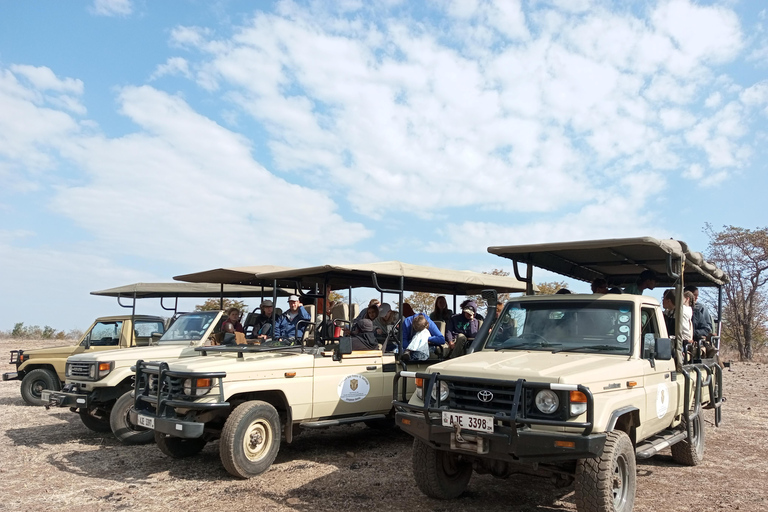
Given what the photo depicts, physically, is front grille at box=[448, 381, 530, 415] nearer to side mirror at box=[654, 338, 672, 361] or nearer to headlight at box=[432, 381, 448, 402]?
headlight at box=[432, 381, 448, 402]

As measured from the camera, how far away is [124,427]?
8781 mm

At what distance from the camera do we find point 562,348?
19.9 ft

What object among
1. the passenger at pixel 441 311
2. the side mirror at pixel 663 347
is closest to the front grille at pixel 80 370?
the passenger at pixel 441 311

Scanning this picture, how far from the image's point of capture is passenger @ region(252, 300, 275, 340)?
10.5 metres

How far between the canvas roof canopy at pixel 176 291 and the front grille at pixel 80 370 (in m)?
4.55

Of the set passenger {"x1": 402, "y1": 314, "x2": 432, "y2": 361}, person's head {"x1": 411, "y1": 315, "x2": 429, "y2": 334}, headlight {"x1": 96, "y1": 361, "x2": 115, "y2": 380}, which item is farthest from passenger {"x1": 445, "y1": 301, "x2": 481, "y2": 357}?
headlight {"x1": 96, "y1": 361, "x2": 115, "y2": 380}

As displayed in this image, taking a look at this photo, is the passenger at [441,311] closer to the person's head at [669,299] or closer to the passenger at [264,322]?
the passenger at [264,322]

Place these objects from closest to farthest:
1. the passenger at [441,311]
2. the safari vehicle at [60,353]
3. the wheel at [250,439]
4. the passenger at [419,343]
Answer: the wheel at [250,439]
the passenger at [419,343]
the passenger at [441,311]
the safari vehicle at [60,353]

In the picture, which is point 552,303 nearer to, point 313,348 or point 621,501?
point 621,501

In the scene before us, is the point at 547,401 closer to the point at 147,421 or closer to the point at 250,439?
the point at 250,439

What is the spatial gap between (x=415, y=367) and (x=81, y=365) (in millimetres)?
4943

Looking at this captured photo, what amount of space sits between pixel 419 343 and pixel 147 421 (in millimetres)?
3521

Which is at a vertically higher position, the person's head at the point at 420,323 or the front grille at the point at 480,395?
the person's head at the point at 420,323

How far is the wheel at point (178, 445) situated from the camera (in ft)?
24.6
